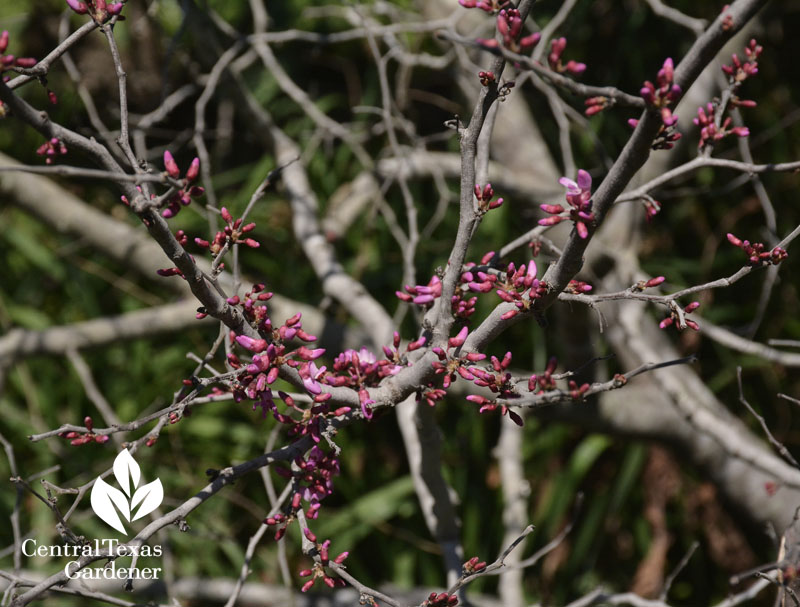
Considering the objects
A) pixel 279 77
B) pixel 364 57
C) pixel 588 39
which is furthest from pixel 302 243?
pixel 588 39

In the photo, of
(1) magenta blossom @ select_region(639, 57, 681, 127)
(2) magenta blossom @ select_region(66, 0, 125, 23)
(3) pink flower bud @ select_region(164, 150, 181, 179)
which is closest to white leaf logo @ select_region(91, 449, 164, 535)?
(3) pink flower bud @ select_region(164, 150, 181, 179)

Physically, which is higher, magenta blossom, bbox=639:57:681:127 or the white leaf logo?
magenta blossom, bbox=639:57:681:127

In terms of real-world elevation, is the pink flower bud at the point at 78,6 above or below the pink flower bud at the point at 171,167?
above

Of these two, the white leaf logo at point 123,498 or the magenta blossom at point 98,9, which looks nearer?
the magenta blossom at point 98,9

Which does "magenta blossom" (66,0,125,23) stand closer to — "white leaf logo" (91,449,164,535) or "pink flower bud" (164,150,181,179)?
"pink flower bud" (164,150,181,179)

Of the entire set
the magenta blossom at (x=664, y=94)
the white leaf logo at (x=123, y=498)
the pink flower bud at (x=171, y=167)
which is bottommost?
the white leaf logo at (x=123, y=498)

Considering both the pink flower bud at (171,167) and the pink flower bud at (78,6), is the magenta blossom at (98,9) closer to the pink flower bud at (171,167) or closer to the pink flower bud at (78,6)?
the pink flower bud at (78,6)

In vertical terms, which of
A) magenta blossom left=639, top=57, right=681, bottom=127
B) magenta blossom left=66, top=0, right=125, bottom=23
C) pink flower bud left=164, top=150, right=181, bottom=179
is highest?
magenta blossom left=66, top=0, right=125, bottom=23

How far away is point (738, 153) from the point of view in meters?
3.73

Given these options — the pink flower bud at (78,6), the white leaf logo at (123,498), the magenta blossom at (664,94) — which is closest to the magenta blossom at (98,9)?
the pink flower bud at (78,6)

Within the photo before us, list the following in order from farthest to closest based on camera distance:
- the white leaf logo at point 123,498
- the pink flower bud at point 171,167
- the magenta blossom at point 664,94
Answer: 1. the white leaf logo at point 123,498
2. the pink flower bud at point 171,167
3. the magenta blossom at point 664,94

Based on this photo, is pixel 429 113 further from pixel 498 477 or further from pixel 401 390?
pixel 401 390

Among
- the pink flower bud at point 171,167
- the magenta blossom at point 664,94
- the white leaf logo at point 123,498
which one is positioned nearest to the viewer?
the magenta blossom at point 664,94

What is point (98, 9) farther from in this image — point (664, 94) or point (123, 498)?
point (123, 498)
